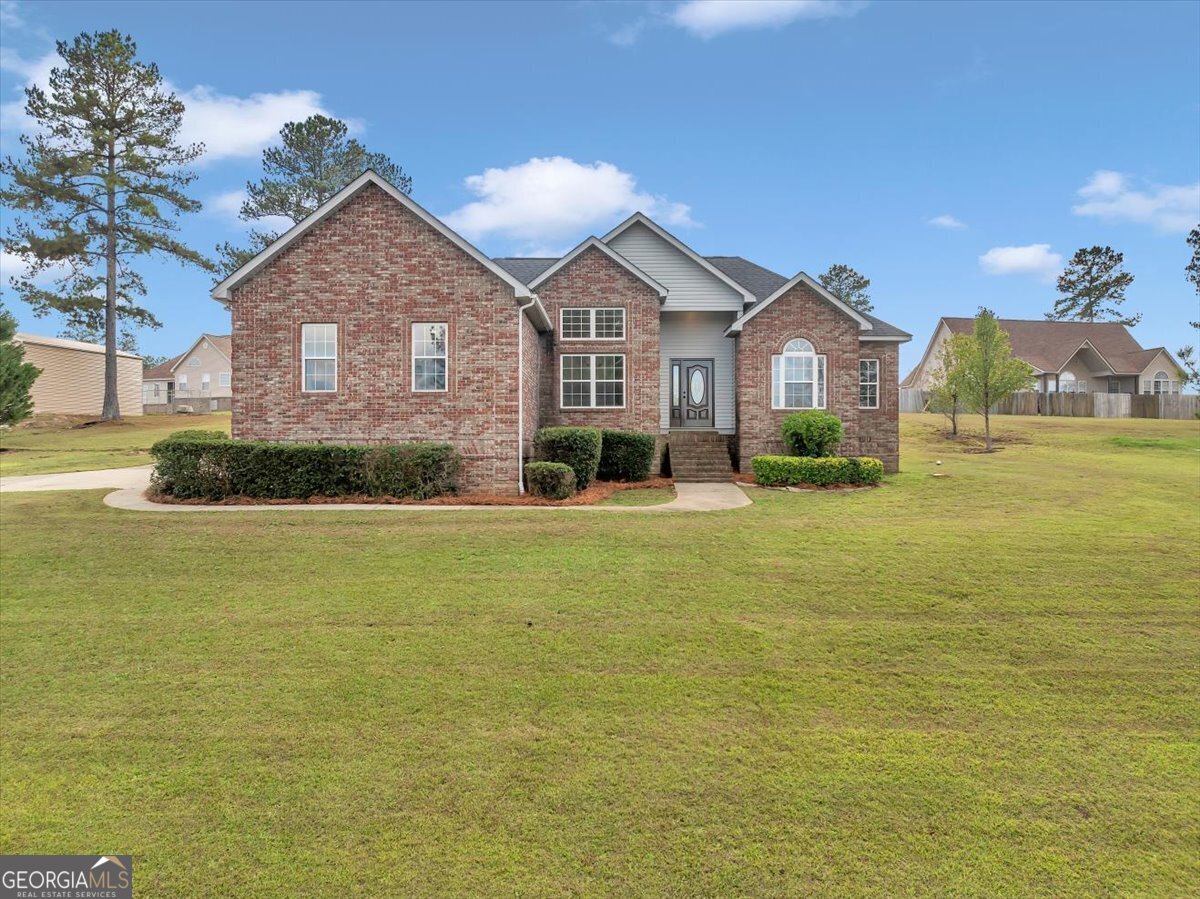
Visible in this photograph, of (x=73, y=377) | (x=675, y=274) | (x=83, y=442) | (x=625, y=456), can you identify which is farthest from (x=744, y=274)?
(x=73, y=377)

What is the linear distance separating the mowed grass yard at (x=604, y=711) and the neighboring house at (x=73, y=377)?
1362 inches

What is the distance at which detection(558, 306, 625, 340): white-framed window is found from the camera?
19625 mm

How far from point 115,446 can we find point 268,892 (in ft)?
97.2

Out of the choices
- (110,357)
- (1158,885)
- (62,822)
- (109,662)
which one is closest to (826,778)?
(1158,885)

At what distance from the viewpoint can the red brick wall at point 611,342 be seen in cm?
1953

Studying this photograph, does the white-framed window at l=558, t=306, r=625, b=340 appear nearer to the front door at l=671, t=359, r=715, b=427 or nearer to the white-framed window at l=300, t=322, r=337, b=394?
the front door at l=671, t=359, r=715, b=427

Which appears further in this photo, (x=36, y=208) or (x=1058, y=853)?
(x=36, y=208)

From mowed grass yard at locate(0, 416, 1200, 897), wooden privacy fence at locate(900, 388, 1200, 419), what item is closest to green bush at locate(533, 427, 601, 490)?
mowed grass yard at locate(0, 416, 1200, 897)

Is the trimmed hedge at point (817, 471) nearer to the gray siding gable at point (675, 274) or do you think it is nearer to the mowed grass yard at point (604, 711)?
the mowed grass yard at point (604, 711)

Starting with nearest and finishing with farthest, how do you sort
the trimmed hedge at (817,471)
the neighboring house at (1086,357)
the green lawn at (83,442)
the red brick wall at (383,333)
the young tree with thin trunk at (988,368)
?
the red brick wall at (383,333), the trimmed hedge at (817,471), the green lawn at (83,442), the young tree with thin trunk at (988,368), the neighboring house at (1086,357)

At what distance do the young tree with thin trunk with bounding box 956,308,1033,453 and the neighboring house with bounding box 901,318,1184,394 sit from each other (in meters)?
19.4

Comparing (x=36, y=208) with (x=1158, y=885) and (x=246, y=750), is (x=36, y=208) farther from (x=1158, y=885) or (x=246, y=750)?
(x=1158, y=885)

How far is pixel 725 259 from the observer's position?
25281mm

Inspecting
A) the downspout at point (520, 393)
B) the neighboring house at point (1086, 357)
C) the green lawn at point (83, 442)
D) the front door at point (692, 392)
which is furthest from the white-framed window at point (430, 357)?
the neighboring house at point (1086, 357)
